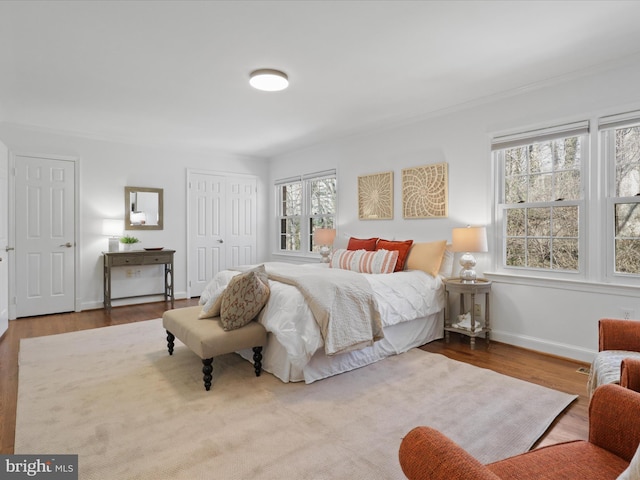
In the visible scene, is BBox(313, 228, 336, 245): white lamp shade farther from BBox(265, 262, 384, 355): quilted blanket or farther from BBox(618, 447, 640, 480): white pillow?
BBox(618, 447, 640, 480): white pillow

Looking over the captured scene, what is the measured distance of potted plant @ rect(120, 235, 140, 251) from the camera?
5315mm

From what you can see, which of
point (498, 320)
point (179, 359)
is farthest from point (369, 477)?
point (498, 320)

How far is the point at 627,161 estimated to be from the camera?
2990mm

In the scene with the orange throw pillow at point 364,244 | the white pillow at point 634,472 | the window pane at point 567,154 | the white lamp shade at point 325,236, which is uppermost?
the window pane at point 567,154

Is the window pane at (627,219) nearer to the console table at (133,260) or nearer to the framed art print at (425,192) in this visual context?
the framed art print at (425,192)

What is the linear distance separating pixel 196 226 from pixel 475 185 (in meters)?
4.37

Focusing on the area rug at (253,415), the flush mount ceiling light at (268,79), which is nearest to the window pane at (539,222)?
the area rug at (253,415)

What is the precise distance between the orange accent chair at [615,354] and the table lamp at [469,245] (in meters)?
1.47

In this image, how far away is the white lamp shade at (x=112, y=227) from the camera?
524 cm

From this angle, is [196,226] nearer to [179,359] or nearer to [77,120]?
[77,120]

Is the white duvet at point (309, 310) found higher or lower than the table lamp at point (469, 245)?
lower

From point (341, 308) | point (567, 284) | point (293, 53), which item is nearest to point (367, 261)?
point (341, 308)

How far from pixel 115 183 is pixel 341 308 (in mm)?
4271

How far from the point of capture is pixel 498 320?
3691 millimetres
